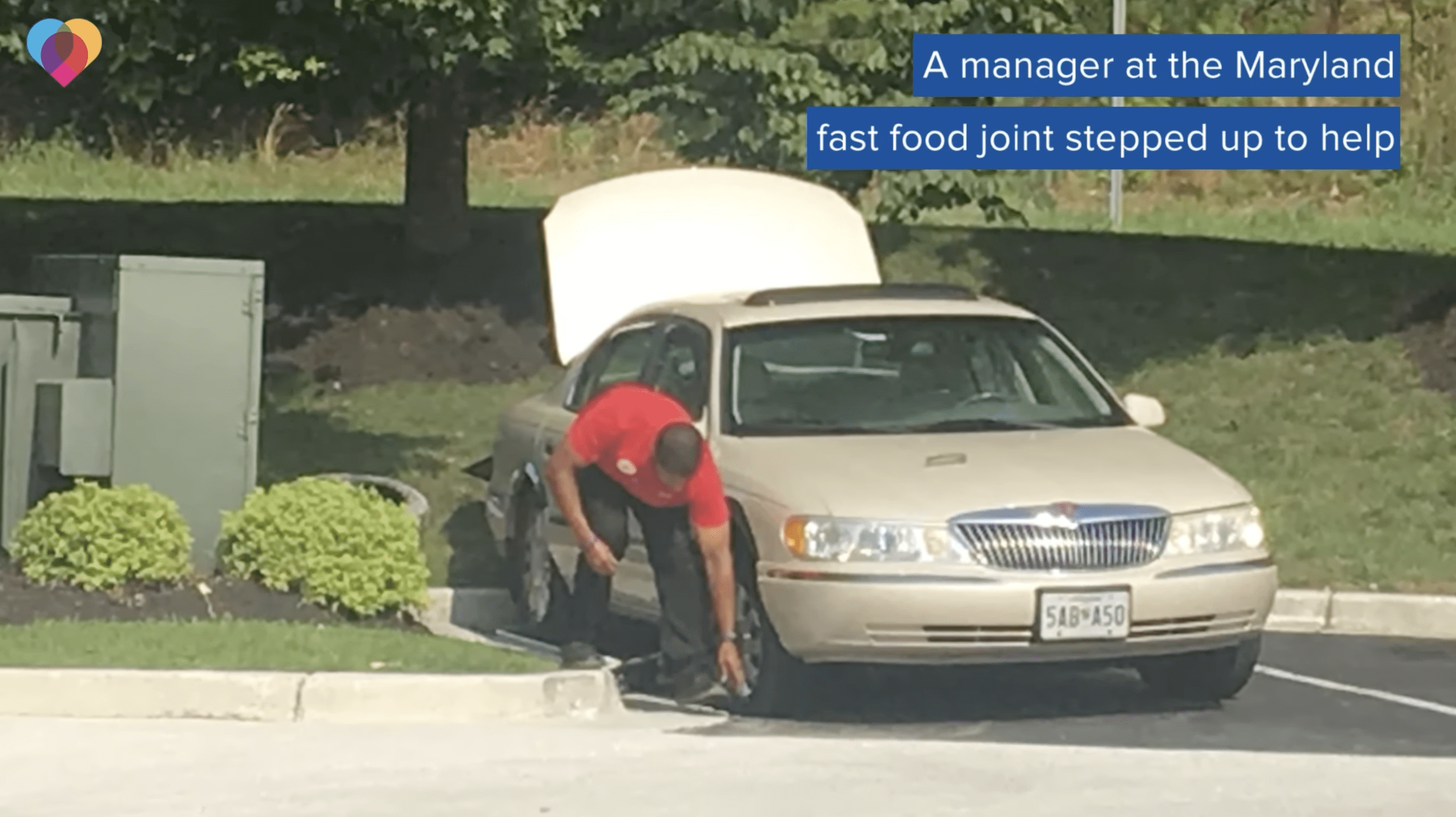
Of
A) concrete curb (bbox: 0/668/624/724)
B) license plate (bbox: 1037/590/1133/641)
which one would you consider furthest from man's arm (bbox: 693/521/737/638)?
license plate (bbox: 1037/590/1133/641)

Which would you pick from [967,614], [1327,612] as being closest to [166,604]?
[967,614]

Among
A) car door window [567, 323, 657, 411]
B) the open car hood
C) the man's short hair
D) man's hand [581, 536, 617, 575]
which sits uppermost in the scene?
the open car hood

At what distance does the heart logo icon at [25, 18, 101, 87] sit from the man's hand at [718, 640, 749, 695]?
8.22 m

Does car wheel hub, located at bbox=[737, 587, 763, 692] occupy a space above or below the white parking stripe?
above

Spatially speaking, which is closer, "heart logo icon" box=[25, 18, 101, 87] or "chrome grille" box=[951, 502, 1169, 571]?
"chrome grille" box=[951, 502, 1169, 571]

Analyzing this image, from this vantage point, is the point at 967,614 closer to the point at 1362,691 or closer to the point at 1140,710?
the point at 1140,710

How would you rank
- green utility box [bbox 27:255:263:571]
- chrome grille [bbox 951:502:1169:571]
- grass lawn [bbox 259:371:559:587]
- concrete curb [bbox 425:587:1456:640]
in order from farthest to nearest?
grass lawn [bbox 259:371:559:587], concrete curb [bbox 425:587:1456:640], green utility box [bbox 27:255:263:571], chrome grille [bbox 951:502:1169:571]

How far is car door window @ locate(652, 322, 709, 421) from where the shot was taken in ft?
34.8

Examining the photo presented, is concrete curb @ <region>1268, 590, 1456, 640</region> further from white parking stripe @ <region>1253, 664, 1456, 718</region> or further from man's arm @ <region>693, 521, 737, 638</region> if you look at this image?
man's arm @ <region>693, 521, 737, 638</region>

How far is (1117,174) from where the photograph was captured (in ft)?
88.3

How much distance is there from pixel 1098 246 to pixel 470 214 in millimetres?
5086

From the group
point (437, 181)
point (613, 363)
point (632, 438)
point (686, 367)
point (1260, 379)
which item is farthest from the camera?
point (437, 181)

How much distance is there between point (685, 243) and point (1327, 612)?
3.42 metres

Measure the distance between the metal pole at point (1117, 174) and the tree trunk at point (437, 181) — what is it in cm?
674
